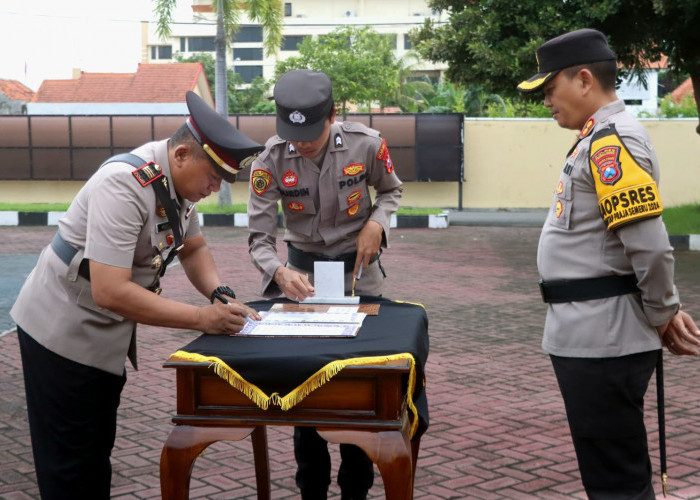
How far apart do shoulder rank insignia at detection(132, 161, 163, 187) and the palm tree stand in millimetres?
17102

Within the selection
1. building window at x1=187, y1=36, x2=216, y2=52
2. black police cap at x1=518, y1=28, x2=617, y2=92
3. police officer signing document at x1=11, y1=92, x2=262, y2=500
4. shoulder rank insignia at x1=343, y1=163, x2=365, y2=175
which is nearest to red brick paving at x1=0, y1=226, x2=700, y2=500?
police officer signing document at x1=11, y1=92, x2=262, y2=500

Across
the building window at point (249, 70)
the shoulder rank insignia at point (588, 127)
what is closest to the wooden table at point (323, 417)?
the shoulder rank insignia at point (588, 127)

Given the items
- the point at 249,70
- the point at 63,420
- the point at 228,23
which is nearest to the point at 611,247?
the point at 63,420

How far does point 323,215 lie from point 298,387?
1222 millimetres

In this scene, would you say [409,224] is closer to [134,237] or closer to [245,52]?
[134,237]

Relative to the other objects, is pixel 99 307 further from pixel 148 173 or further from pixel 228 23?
pixel 228 23

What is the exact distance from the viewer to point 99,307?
110 inches

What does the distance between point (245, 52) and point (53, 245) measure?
85.3 m

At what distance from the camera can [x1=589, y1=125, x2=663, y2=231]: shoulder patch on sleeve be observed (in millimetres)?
2570

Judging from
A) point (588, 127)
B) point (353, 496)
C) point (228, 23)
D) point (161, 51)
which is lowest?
point (353, 496)

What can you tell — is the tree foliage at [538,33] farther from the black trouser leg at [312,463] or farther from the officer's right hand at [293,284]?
the black trouser leg at [312,463]

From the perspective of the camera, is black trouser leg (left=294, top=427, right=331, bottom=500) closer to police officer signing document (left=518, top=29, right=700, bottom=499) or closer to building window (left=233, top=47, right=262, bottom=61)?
police officer signing document (left=518, top=29, right=700, bottom=499)

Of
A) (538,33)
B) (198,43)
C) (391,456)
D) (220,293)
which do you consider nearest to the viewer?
(391,456)

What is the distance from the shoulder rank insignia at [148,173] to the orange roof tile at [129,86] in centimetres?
3699
